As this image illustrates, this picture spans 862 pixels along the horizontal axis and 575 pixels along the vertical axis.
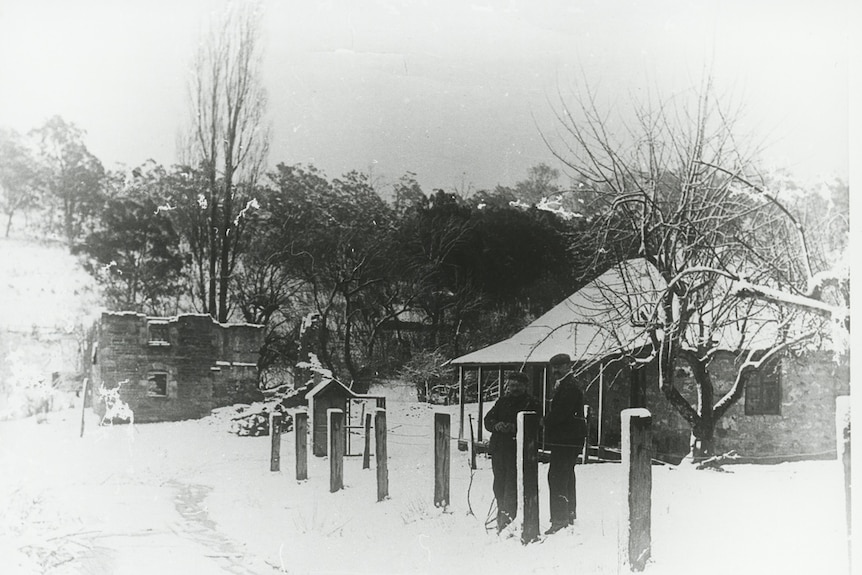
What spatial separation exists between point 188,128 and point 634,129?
12.2ft

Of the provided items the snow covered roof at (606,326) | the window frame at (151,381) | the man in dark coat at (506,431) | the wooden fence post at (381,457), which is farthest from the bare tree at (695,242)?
the window frame at (151,381)

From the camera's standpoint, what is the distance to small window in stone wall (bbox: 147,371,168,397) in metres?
6.73

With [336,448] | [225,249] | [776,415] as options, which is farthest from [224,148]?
[776,415]

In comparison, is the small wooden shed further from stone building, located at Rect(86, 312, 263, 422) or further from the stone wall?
the stone wall

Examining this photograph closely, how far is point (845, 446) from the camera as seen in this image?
17.4 ft

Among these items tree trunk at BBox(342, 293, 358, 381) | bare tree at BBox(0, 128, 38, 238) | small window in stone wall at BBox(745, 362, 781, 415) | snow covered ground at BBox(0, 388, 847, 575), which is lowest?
snow covered ground at BBox(0, 388, 847, 575)

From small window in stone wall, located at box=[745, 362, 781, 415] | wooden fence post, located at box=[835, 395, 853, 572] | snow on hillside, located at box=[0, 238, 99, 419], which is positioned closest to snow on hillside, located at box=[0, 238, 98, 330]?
snow on hillside, located at box=[0, 238, 99, 419]

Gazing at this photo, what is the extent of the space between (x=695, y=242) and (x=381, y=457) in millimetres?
3065

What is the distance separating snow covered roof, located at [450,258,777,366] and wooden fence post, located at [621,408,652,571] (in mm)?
1642

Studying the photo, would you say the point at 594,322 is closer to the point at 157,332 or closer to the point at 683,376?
the point at 683,376

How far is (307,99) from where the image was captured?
6230 millimetres

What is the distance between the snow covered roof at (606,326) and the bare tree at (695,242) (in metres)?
0.02

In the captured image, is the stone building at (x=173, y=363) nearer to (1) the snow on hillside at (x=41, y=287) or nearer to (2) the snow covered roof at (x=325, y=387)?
(1) the snow on hillside at (x=41, y=287)

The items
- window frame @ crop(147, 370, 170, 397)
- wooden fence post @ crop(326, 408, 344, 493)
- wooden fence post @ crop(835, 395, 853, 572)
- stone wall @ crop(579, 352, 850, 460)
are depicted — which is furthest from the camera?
window frame @ crop(147, 370, 170, 397)
